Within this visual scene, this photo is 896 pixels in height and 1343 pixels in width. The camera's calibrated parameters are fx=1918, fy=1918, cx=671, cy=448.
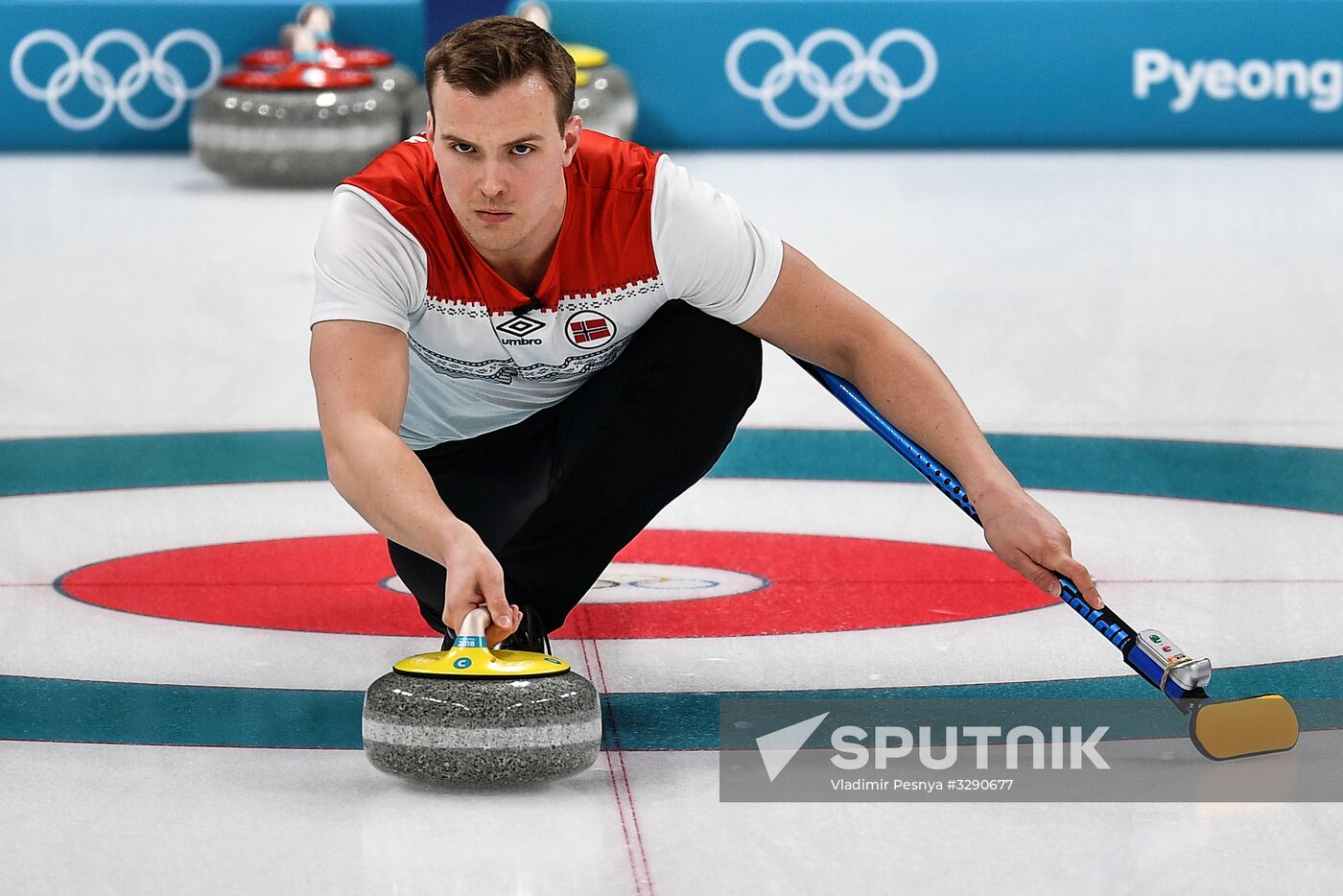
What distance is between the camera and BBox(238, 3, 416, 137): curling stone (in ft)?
26.0

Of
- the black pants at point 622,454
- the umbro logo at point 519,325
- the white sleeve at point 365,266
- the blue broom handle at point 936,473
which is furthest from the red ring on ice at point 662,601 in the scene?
the white sleeve at point 365,266

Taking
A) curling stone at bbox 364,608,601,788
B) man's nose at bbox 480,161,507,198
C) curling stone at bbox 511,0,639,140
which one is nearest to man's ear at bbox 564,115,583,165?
man's nose at bbox 480,161,507,198

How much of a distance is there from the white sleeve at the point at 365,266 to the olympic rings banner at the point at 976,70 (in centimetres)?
682

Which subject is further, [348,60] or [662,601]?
[348,60]

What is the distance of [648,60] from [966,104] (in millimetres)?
1512

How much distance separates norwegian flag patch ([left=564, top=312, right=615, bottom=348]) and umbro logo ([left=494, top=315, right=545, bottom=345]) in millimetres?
44

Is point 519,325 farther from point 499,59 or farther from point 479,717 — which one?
point 479,717

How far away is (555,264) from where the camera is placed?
7.22 ft

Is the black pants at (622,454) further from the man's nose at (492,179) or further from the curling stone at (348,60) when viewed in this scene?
the curling stone at (348,60)

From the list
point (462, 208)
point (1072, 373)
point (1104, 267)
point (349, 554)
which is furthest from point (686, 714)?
point (1104, 267)

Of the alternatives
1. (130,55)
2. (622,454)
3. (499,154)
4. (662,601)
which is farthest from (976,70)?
(499,154)

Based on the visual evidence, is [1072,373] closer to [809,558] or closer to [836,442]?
[836,442]

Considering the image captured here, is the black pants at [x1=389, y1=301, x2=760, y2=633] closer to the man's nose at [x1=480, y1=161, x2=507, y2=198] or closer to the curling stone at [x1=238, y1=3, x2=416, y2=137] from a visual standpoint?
the man's nose at [x1=480, y1=161, x2=507, y2=198]

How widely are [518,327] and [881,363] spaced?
0.43 metres
